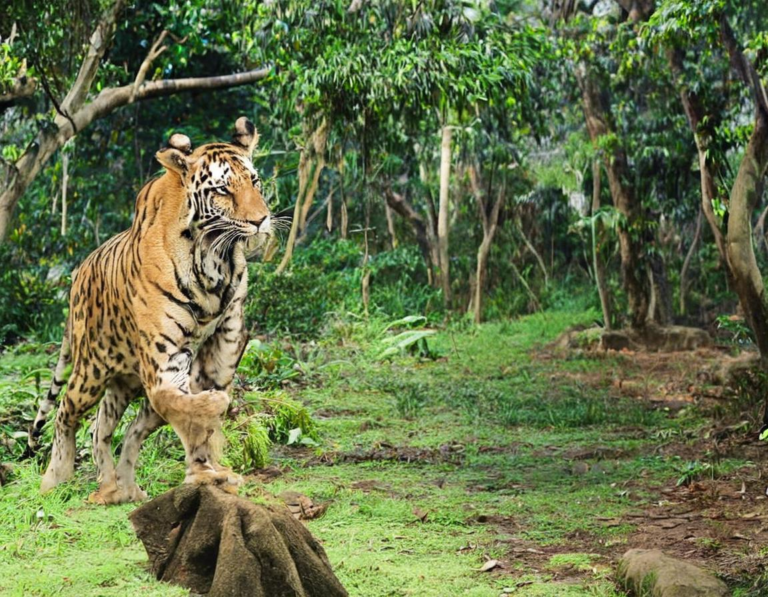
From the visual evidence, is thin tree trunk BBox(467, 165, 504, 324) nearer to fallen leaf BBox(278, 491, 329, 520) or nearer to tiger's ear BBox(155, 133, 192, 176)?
fallen leaf BBox(278, 491, 329, 520)

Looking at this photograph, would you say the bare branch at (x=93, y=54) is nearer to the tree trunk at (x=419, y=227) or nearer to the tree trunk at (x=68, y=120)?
the tree trunk at (x=68, y=120)

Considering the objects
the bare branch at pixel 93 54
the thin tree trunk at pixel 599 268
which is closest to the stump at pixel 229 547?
the bare branch at pixel 93 54

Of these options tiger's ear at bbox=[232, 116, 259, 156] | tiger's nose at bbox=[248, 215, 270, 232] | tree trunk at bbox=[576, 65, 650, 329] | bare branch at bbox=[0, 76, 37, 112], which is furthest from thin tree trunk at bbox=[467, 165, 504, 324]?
tiger's nose at bbox=[248, 215, 270, 232]

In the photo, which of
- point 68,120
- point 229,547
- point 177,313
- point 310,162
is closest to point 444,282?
point 310,162

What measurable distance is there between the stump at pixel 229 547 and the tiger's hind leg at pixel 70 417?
62.2 inches

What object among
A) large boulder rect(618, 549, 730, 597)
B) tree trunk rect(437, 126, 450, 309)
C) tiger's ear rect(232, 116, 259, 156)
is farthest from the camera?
tree trunk rect(437, 126, 450, 309)

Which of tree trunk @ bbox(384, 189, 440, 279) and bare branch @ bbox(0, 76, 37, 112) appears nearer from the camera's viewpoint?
bare branch @ bbox(0, 76, 37, 112)

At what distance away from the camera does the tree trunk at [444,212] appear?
16.3 metres

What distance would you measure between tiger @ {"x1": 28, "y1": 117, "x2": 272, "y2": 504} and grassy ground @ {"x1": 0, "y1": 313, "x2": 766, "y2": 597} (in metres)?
0.54

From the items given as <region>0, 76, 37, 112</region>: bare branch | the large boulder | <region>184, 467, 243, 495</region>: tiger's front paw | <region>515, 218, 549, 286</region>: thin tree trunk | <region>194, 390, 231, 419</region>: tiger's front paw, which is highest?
<region>0, 76, 37, 112</region>: bare branch

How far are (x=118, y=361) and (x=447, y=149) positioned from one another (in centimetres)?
1134

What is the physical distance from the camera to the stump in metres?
3.74

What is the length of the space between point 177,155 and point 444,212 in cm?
1211

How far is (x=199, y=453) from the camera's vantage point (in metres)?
4.50
